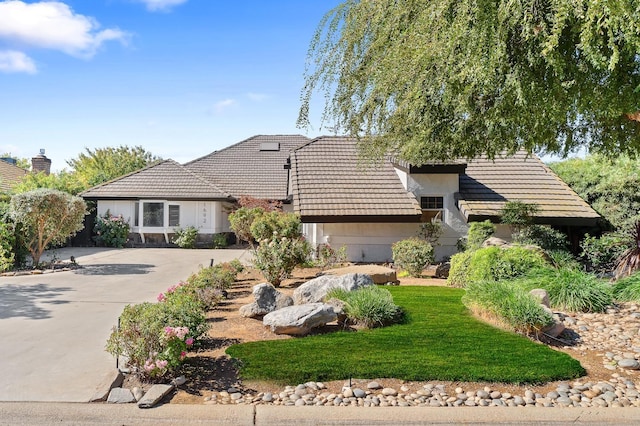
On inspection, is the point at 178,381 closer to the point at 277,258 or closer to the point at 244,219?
the point at 277,258

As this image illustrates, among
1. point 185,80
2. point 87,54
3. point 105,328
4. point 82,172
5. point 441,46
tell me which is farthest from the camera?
point 82,172

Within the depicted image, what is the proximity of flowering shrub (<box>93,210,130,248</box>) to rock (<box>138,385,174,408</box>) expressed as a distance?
21.6 metres

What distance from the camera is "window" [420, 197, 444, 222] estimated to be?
17.4 m

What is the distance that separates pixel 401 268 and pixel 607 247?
232 inches

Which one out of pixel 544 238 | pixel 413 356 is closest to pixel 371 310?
pixel 413 356

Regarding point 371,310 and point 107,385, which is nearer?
point 107,385

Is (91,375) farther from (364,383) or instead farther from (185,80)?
(185,80)

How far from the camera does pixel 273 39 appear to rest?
28.7 feet

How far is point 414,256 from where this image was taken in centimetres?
1327

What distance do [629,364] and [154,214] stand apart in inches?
937

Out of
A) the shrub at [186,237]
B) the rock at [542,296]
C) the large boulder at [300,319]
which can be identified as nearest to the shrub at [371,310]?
the large boulder at [300,319]

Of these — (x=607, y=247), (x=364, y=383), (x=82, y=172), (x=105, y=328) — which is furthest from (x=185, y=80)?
(x=82, y=172)

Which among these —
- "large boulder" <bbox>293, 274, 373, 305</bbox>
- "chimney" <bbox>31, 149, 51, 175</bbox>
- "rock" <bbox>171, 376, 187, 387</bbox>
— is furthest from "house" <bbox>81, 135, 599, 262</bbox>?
"chimney" <bbox>31, 149, 51, 175</bbox>

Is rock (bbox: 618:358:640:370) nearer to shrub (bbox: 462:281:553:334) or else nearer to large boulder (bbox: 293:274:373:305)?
shrub (bbox: 462:281:553:334)
